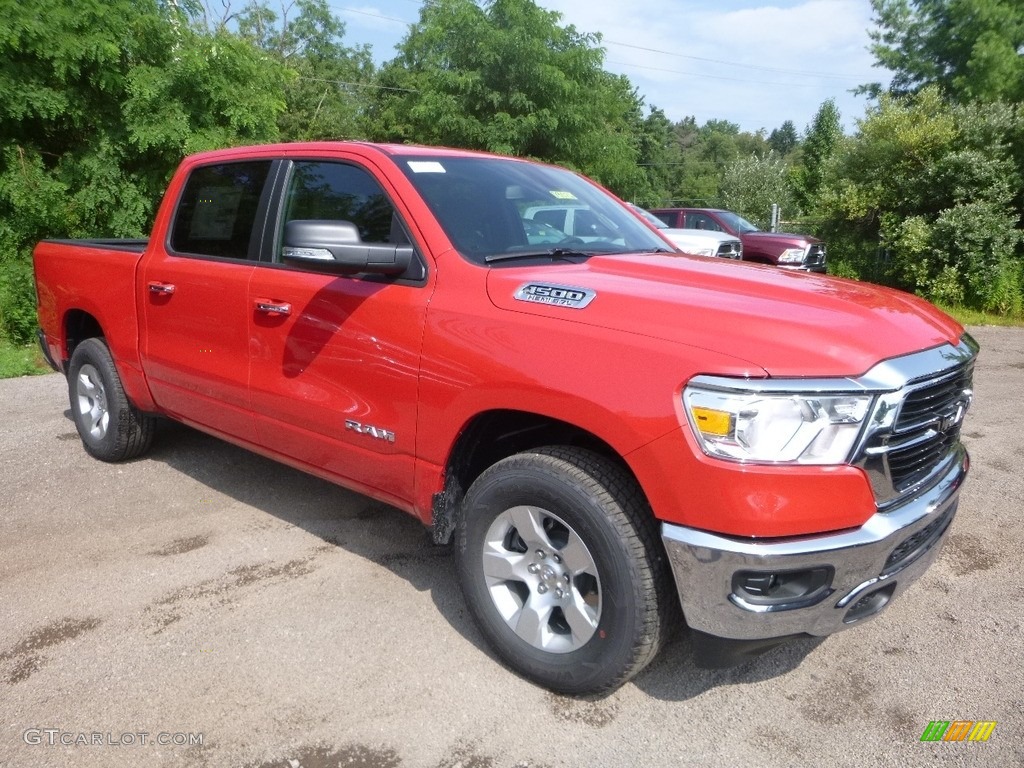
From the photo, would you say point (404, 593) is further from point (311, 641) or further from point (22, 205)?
point (22, 205)

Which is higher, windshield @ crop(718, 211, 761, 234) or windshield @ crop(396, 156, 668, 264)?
windshield @ crop(396, 156, 668, 264)

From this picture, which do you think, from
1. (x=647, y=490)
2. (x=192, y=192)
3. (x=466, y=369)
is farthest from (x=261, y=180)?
(x=647, y=490)

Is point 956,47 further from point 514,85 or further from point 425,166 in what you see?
point 425,166

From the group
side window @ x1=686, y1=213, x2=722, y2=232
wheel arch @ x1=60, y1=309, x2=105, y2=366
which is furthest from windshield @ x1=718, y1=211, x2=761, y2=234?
wheel arch @ x1=60, y1=309, x2=105, y2=366

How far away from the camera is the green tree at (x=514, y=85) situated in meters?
21.7

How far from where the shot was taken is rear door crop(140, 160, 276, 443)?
13.0ft

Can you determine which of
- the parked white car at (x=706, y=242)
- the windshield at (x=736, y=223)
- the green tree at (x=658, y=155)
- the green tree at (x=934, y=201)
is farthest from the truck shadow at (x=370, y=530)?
the green tree at (x=658, y=155)

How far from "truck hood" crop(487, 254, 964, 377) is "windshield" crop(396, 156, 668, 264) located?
25 cm

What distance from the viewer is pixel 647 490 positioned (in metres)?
2.48

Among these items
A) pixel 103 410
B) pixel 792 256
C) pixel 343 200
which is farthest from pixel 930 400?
pixel 792 256

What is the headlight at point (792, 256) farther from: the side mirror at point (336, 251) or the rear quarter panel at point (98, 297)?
the side mirror at point (336, 251)

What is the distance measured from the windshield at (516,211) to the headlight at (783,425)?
122 centimetres

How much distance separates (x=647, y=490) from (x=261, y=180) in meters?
2.63

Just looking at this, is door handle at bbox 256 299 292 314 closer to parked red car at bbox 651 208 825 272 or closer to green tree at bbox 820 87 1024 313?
parked red car at bbox 651 208 825 272
